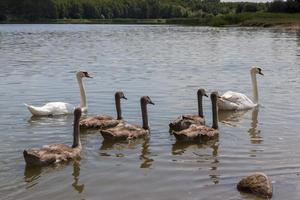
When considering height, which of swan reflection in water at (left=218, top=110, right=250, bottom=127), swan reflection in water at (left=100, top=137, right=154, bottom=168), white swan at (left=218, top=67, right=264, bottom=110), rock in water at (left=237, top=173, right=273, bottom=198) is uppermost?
rock in water at (left=237, top=173, right=273, bottom=198)

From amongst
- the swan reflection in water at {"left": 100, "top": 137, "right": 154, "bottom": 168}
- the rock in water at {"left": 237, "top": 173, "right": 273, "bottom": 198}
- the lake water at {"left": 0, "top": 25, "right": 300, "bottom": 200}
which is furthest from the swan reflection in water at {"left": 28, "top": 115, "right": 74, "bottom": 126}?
the rock in water at {"left": 237, "top": 173, "right": 273, "bottom": 198}

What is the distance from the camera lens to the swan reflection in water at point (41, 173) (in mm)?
9641

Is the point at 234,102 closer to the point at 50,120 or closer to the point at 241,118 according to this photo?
the point at 241,118

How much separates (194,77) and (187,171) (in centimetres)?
1432

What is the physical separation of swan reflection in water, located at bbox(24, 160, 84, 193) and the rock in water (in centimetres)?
255

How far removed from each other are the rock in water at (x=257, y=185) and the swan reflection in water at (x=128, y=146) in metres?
2.35

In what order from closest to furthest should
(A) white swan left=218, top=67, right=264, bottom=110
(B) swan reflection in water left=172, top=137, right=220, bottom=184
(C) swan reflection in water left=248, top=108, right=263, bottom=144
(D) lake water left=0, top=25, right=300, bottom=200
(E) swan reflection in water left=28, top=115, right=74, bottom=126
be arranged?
(D) lake water left=0, top=25, right=300, bottom=200
(B) swan reflection in water left=172, top=137, right=220, bottom=184
(C) swan reflection in water left=248, top=108, right=263, bottom=144
(E) swan reflection in water left=28, top=115, right=74, bottom=126
(A) white swan left=218, top=67, right=264, bottom=110

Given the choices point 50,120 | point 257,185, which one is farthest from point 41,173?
point 50,120

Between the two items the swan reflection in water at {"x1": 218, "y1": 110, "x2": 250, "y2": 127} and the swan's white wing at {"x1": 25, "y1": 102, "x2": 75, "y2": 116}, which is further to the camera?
the swan's white wing at {"x1": 25, "y1": 102, "x2": 75, "y2": 116}

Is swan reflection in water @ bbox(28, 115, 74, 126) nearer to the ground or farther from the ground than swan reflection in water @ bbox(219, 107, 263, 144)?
farther from the ground

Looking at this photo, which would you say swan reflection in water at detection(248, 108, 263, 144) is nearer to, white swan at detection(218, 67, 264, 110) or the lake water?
the lake water

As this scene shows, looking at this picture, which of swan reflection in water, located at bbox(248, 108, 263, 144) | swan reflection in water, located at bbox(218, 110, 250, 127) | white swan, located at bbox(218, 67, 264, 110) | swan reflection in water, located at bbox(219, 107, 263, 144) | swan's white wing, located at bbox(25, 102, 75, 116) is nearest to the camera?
swan reflection in water, located at bbox(248, 108, 263, 144)

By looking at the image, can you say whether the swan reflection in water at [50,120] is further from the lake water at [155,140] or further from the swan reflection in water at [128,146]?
the swan reflection in water at [128,146]

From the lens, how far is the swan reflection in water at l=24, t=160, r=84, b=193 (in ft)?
31.6
